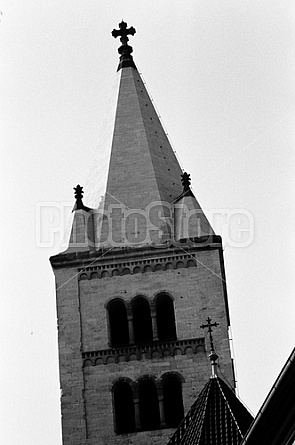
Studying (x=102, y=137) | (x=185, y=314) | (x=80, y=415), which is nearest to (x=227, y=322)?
(x=185, y=314)

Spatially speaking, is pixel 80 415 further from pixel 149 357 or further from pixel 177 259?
pixel 177 259

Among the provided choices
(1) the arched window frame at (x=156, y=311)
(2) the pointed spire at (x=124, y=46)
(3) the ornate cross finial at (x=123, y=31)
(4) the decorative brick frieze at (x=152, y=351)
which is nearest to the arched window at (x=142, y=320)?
(1) the arched window frame at (x=156, y=311)

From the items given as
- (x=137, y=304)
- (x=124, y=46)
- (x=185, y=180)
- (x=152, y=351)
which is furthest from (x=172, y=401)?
(x=124, y=46)

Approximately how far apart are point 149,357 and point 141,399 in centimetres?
113

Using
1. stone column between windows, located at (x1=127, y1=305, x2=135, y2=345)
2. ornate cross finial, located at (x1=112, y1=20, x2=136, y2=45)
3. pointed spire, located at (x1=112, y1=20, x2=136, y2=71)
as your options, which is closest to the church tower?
stone column between windows, located at (x1=127, y1=305, x2=135, y2=345)

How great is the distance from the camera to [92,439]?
37.8 meters

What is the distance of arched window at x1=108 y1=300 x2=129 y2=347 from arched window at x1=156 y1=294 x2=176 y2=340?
34.5 inches

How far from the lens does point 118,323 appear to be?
130 feet

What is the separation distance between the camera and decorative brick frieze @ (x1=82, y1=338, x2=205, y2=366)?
38562 millimetres

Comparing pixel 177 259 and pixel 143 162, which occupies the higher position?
pixel 143 162

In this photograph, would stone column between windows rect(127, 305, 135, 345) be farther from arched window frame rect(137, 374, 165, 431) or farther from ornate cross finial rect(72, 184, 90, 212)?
ornate cross finial rect(72, 184, 90, 212)

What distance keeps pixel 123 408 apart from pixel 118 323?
250cm

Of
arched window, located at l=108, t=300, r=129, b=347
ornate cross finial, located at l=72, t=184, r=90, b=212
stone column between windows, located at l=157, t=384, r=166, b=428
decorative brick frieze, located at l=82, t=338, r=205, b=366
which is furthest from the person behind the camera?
ornate cross finial, located at l=72, t=184, r=90, b=212

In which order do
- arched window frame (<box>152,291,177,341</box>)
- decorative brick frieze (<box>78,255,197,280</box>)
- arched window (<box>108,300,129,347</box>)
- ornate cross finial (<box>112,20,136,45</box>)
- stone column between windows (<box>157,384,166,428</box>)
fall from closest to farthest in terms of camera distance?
1. stone column between windows (<box>157,384,166,428</box>)
2. arched window frame (<box>152,291,177,341</box>)
3. arched window (<box>108,300,129,347</box>)
4. decorative brick frieze (<box>78,255,197,280</box>)
5. ornate cross finial (<box>112,20,136,45</box>)
